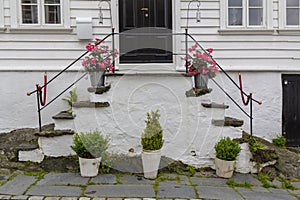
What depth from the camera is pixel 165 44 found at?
635 cm

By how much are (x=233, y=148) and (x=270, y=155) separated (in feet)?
2.62

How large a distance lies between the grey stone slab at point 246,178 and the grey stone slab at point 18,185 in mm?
2943

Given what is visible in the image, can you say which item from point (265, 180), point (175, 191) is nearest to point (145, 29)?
point (175, 191)

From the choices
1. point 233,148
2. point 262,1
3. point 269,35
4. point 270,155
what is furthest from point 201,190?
point 262,1

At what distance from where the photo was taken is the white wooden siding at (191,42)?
19.2ft

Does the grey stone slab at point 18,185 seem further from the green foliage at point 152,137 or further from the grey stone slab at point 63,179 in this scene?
the green foliage at point 152,137

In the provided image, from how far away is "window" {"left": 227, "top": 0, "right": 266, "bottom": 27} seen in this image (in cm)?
618

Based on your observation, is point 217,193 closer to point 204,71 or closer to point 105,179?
point 105,179

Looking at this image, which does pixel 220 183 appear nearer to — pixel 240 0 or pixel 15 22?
pixel 240 0

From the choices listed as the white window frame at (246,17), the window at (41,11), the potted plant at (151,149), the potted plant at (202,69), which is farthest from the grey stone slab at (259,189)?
the window at (41,11)

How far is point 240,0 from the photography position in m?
6.21

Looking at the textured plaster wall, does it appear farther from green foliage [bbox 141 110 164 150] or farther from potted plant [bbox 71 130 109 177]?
green foliage [bbox 141 110 164 150]

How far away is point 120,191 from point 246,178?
194cm

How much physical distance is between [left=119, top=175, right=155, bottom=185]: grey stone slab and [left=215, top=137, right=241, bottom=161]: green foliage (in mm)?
1110
